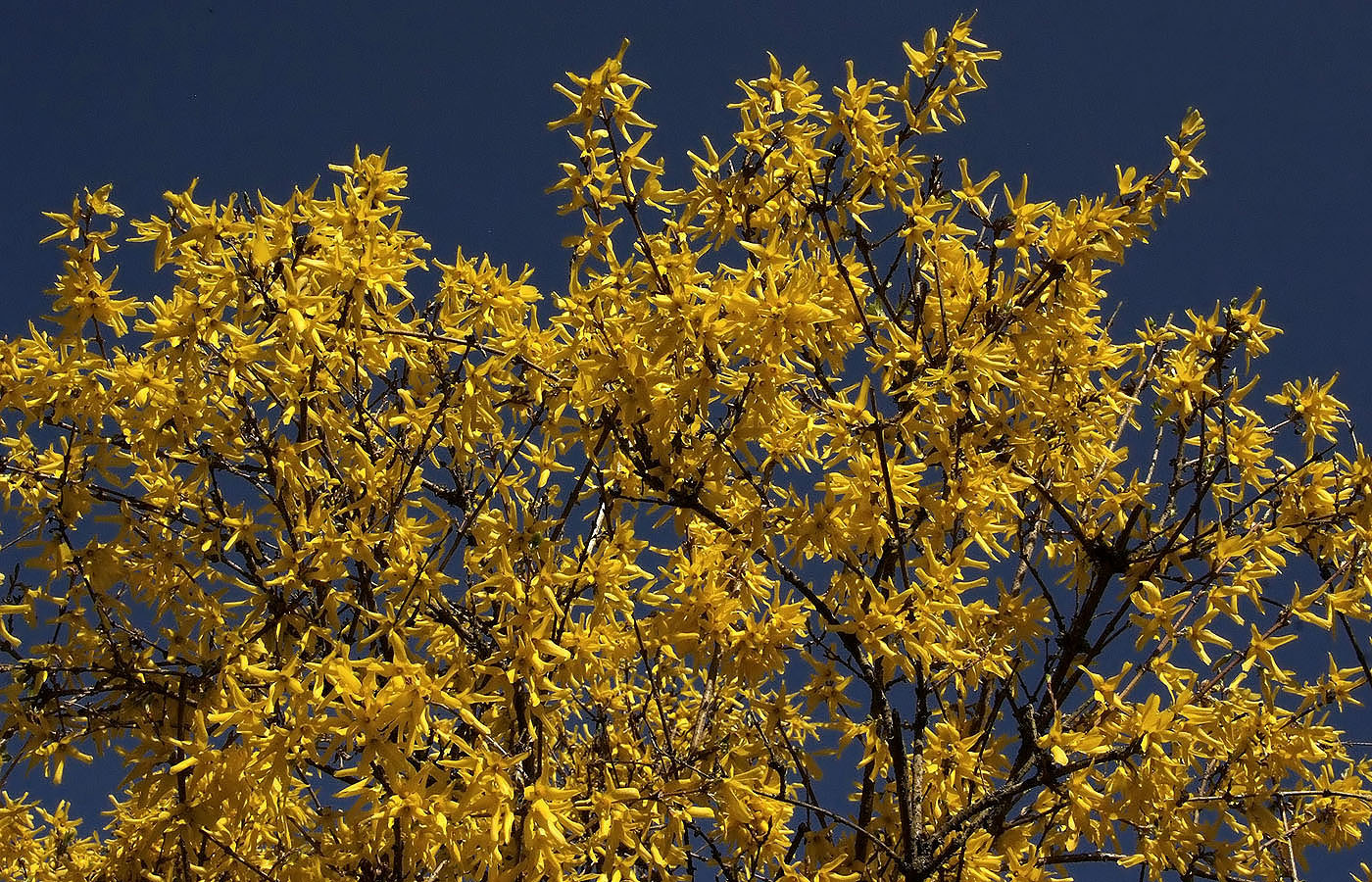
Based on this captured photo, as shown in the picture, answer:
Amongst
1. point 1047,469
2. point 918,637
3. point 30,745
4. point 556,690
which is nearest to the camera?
point 556,690

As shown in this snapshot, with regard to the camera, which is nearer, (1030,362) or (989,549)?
(989,549)

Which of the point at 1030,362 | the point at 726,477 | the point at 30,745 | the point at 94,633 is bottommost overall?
the point at 30,745

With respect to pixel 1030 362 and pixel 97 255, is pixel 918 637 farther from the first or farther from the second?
pixel 97 255

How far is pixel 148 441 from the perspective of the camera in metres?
3.95

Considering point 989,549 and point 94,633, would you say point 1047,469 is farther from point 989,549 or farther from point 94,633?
point 94,633

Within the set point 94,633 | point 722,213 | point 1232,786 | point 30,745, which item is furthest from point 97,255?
point 1232,786

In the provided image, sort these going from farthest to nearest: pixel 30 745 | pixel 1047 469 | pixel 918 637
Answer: pixel 1047 469
pixel 30 745
pixel 918 637

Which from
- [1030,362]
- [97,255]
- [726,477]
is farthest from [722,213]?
[97,255]

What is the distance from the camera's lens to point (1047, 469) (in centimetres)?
465

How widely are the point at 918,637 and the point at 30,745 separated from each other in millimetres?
2888

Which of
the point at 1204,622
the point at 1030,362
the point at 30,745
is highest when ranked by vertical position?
the point at 1030,362

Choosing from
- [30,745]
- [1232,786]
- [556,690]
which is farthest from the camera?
[1232,786]

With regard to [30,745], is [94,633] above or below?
above

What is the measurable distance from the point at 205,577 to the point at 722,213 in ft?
8.50
